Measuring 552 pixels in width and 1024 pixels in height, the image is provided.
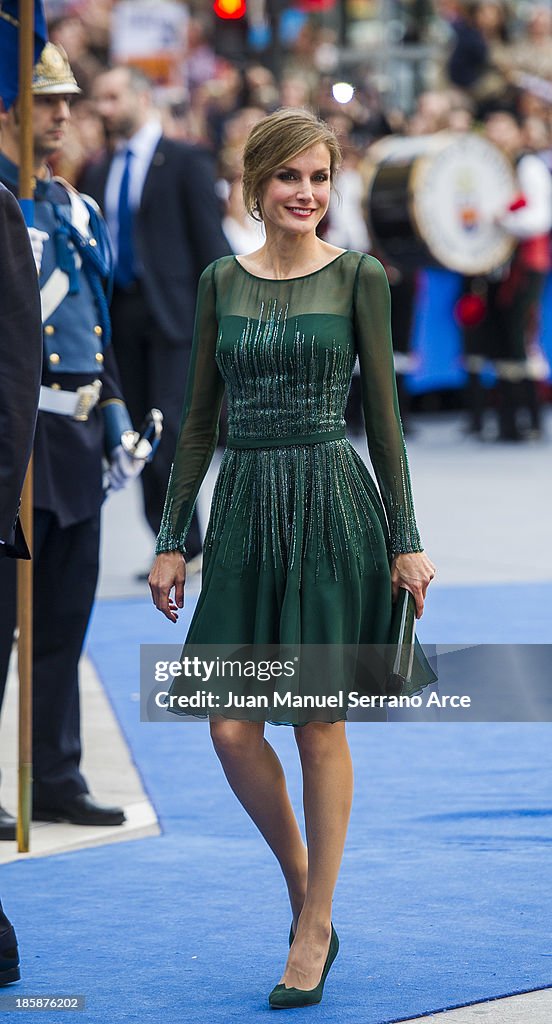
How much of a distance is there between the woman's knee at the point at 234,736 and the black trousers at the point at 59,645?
4.80 feet

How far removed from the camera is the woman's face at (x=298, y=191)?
3.95 meters

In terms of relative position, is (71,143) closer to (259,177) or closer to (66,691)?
(66,691)

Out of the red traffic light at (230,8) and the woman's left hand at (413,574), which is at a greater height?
the red traffic light at (230,8)

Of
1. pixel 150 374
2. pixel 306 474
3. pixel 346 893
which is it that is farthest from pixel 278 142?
pixel 150 374

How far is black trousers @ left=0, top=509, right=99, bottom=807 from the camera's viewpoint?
5.35 meters

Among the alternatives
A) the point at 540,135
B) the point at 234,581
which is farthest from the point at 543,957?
A: the point at 540,135

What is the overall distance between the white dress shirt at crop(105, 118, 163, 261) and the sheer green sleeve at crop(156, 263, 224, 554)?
16.4 ft

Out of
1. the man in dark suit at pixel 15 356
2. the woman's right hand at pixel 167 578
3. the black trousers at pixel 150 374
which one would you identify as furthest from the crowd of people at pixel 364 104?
the man in dark suit at pixel 15 356

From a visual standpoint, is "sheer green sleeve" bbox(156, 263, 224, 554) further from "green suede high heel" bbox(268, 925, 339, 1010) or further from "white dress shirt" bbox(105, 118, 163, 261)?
"white dress shirt" bbox(105, 118, 163, 261)

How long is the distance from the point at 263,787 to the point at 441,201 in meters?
11.4

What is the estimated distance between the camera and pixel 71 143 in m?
12.5

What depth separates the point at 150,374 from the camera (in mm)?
8977

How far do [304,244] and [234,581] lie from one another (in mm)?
722

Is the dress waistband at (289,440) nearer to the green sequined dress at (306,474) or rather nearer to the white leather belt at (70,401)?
the green sequined dress at (306,474)
